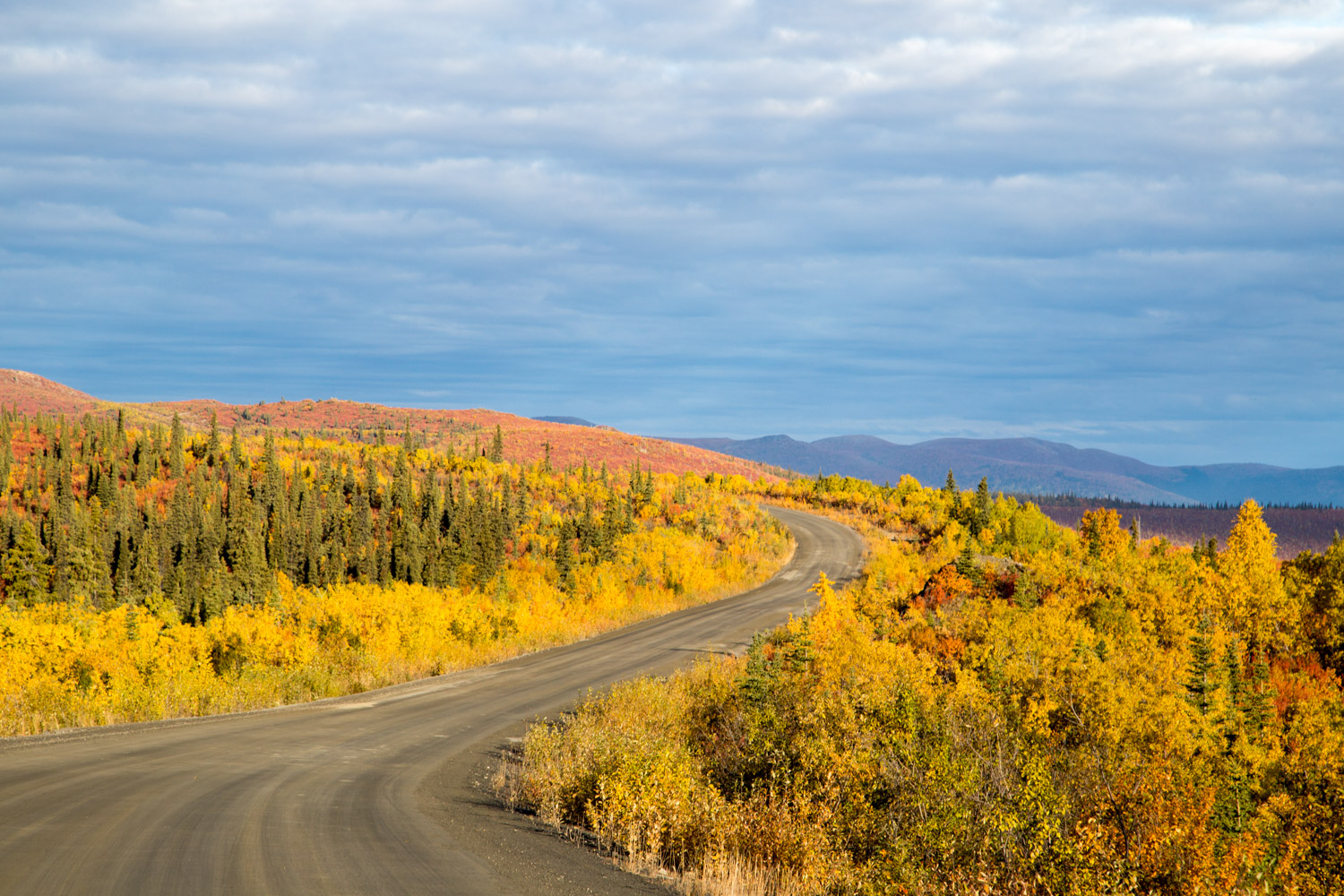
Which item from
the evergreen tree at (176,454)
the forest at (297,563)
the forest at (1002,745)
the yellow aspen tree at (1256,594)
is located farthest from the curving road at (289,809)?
the evergreen tree at (176,454)

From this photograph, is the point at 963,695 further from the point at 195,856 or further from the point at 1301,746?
the point at 195,856

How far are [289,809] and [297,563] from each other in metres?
49.8

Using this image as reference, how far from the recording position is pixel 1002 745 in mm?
14391

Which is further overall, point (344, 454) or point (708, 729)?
point (344, 454)

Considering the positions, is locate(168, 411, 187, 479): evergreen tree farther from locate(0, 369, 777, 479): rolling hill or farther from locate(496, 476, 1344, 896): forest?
locate(496, 476, 1344, 896): forest

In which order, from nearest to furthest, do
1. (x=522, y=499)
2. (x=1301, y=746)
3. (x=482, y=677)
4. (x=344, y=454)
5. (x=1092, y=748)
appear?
(x=1092, y=748) → (x=1301, y=746) → (x=482, y=677) → (x=522, y=499) → (x=344, y=454)

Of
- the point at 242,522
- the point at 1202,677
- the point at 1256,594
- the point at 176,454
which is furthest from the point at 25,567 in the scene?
the point at 1256,594

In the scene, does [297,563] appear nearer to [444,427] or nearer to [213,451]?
[213,451]

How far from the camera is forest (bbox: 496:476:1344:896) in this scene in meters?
10.2

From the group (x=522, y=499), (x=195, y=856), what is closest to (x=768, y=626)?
(x=195, y=856)

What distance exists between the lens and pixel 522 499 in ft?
206

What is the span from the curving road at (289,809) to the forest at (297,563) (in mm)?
3458

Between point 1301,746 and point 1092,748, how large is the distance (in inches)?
310

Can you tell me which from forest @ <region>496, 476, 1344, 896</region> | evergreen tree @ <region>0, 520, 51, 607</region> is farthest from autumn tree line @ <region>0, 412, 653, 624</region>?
forest @ <region>496, 476, 1344, 896</region>
